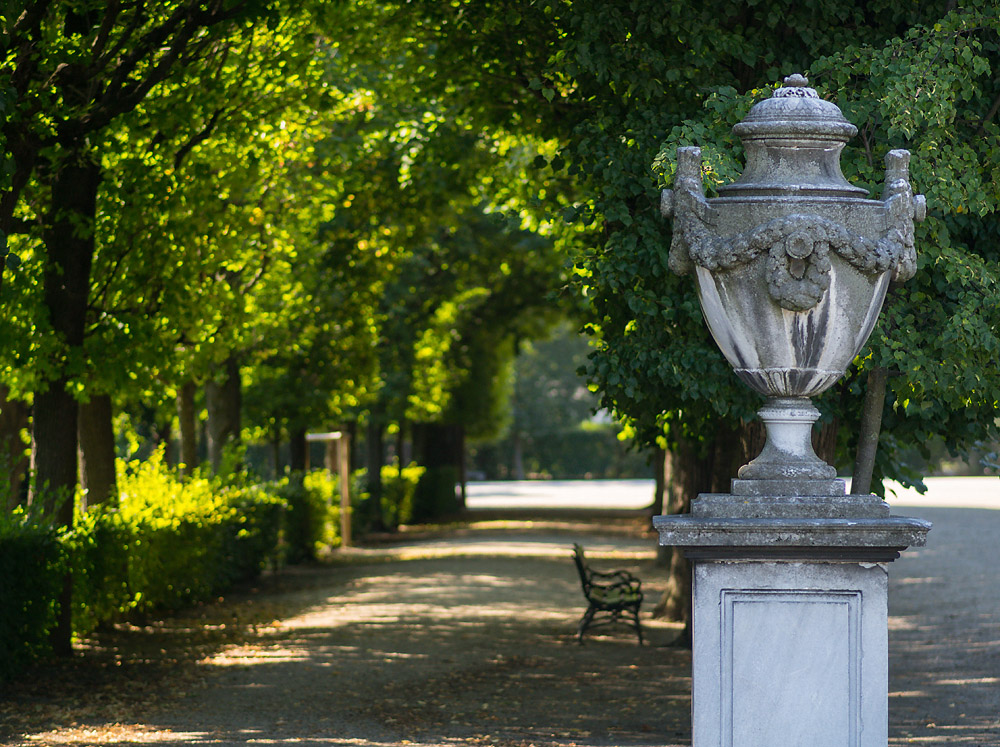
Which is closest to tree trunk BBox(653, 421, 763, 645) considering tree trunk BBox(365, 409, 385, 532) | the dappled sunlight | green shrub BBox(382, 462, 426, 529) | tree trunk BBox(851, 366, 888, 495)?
tree trunk BBox(851, 366, 888, 495)

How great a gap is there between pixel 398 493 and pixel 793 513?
88.0 ft

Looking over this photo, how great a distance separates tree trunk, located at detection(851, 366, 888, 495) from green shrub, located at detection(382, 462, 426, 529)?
72.3 feet

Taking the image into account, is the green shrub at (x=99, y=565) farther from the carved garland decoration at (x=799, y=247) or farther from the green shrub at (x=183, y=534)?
the carved garland decoration at (x=799, y=247)

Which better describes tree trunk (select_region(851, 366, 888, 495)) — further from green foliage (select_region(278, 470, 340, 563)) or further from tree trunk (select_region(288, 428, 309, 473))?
tree trunk (select_region(288, 428, 309, 473))

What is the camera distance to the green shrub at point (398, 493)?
31.1m

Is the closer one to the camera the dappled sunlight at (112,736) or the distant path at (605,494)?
the dappled sunlight at (112,736)

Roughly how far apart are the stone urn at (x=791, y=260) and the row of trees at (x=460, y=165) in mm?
1774

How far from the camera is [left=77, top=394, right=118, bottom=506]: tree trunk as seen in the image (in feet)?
47.2

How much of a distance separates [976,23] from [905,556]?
54.8ft

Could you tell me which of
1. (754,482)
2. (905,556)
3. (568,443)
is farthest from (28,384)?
(568,443)

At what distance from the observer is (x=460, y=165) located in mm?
16625

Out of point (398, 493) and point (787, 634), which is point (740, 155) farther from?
point (398, 493)

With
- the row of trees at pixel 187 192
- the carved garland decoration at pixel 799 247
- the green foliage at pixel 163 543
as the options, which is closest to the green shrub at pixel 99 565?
the green foliage at pixel 163 543

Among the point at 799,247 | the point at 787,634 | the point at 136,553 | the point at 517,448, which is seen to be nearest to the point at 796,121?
the point at 799,247
